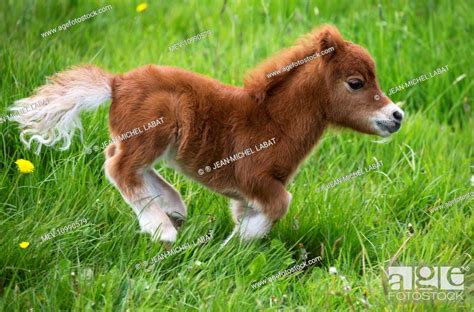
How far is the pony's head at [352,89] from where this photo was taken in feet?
16.5

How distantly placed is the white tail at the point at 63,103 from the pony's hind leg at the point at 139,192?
1.06 ft

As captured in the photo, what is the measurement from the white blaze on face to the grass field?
1.96 feet

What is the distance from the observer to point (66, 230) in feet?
15.8

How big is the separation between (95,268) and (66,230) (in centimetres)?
30

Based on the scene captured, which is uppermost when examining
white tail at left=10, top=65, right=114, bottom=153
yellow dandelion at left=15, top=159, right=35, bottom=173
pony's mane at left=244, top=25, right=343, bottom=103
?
white tail at left=10, top=65, right=114, bottom=153

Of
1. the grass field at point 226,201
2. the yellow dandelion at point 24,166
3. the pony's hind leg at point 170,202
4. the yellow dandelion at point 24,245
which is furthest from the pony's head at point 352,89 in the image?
the yellow dandelion at point 24,245

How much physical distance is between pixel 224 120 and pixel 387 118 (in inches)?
38.3

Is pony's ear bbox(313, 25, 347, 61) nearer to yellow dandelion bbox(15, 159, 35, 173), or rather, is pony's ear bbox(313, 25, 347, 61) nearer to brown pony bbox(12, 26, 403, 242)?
brown pony bbox(12, 26, 403, 242)

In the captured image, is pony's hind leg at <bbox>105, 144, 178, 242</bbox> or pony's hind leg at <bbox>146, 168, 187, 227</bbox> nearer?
pony's hind leg at <bbox>105, 144, 178, 242</bbox>

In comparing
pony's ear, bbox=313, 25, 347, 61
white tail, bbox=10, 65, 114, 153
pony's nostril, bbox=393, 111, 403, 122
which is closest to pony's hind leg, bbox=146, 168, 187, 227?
white tail, bbox=10, 65, 114, 153

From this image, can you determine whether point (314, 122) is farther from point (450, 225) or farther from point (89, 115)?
point (89, 115)

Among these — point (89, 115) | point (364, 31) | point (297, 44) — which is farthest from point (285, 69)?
point (364, 31)

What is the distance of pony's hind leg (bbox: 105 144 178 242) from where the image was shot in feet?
15.6

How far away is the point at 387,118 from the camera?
16.6 ft
